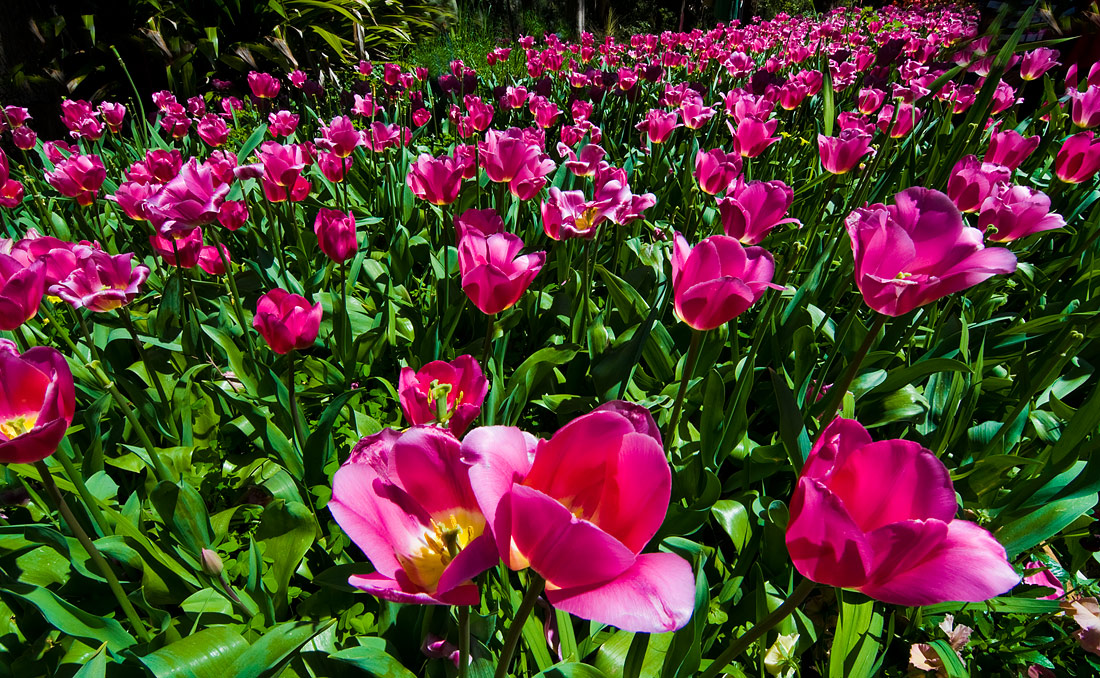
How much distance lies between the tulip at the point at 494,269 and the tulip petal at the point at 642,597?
0.72 m

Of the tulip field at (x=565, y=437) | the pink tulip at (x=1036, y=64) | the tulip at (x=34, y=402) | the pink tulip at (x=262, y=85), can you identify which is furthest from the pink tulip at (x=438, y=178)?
the pink tulip at (x=1036, y=64)

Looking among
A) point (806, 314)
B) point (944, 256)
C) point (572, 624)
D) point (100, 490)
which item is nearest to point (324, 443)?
point (100, 490)

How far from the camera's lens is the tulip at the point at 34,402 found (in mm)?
796

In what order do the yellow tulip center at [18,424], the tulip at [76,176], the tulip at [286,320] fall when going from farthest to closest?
the tulip at [76,176] → the tulip at [286,320] → the yellow tulip center at [18,424]

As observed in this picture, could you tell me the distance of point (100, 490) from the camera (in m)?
1.49

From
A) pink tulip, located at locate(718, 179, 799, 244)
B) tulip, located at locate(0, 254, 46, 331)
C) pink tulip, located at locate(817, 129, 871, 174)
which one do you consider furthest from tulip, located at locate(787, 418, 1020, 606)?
pink tulip, located at locate(817, 129, 871, 174)

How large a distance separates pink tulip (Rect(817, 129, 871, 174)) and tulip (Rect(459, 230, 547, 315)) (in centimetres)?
138

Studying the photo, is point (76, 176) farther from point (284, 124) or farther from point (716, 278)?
point (716, 278)

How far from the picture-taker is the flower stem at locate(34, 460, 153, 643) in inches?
34.0

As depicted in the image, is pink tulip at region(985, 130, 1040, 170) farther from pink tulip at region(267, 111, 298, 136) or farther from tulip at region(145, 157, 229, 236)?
pink tulip at region(267, 111, 298, 136)

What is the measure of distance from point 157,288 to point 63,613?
1840 mm

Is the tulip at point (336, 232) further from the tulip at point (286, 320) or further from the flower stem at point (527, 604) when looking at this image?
the flower stem at point (527, 604)

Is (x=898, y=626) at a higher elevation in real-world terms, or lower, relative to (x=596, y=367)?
lower

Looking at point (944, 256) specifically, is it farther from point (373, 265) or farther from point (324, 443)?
point (373, 265)
